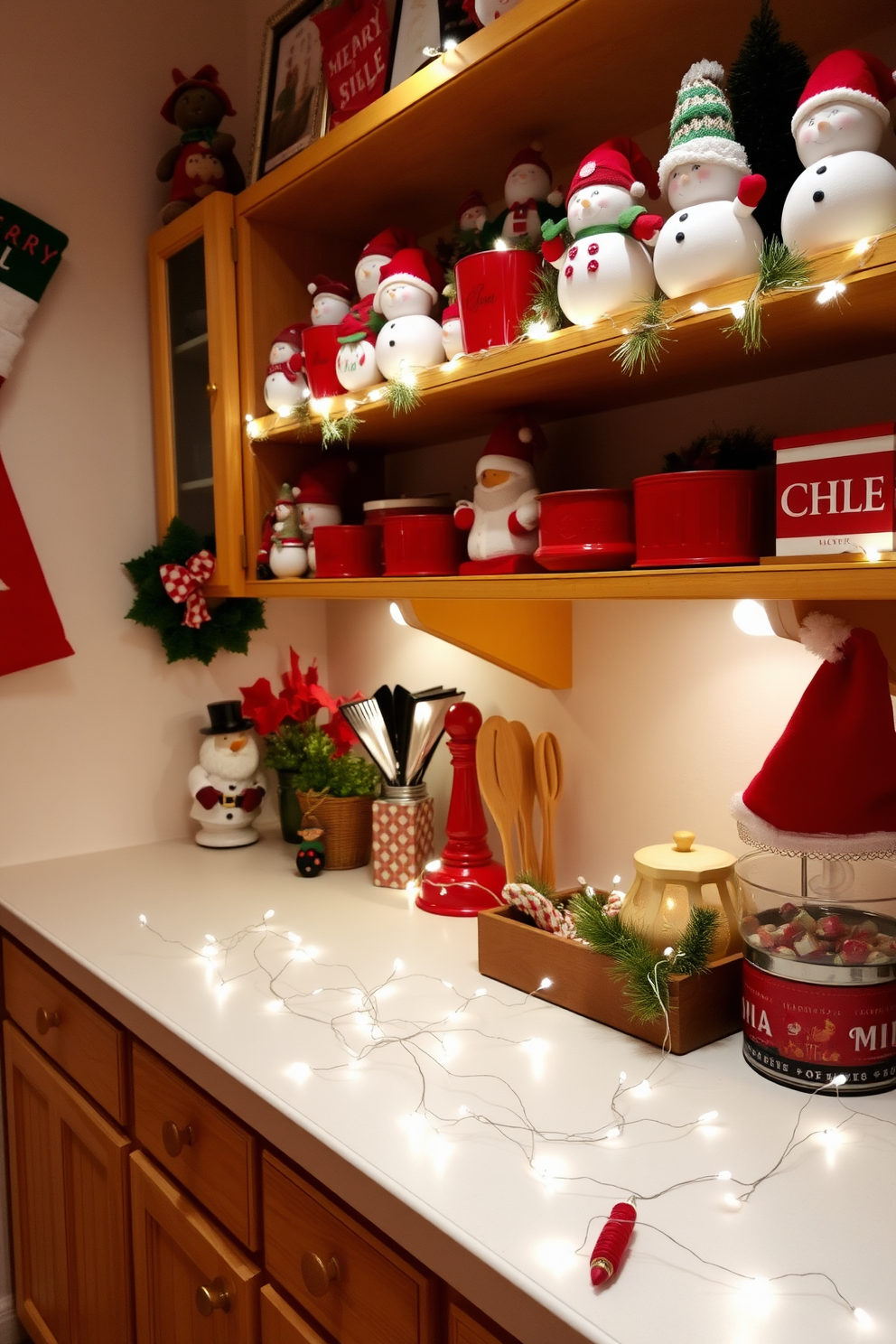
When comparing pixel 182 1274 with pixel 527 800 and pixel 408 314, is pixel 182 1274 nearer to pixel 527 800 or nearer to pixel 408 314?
pixel 527 800

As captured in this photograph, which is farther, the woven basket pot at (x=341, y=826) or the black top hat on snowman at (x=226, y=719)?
the black top hat on snowman at (x=226, y=719)

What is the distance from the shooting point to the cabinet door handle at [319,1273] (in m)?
0.92

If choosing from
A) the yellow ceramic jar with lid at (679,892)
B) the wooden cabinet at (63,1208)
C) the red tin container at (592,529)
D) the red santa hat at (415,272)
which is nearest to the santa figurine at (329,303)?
the red santa hat at (415,272)

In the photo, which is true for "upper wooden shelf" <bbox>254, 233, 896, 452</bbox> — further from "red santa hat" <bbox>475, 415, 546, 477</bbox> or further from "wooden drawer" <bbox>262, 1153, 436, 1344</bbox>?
"wooden drawer" <bbox>262, 1153, 436, 1344</bbox>

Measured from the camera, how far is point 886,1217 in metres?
0.76

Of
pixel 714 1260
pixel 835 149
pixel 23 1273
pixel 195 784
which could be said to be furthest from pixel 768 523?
pixel 23 1273

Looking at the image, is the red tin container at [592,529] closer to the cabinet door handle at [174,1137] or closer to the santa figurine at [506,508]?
the santa figurine at [506,508]

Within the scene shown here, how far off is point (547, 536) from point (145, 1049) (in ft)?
2.64

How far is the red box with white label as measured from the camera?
867 mm

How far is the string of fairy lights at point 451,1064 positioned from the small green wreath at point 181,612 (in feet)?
2.12

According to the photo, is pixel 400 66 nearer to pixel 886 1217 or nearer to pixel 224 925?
pixel 224 925

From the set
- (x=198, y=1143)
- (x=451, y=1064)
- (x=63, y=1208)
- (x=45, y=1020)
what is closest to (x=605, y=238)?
(x=451, y=1064)

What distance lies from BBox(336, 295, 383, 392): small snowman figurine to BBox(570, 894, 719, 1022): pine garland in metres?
0.79

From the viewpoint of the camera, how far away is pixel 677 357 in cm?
107
